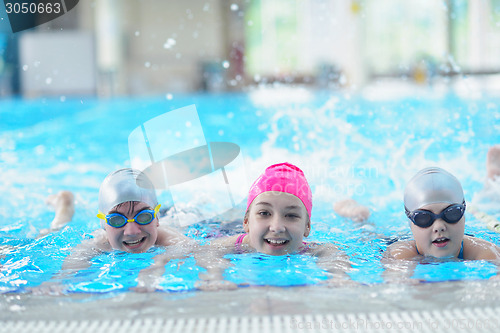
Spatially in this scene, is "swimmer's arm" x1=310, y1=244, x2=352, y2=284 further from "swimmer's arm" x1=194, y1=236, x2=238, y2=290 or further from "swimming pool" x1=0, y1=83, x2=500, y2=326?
"swimmer's arm" x1=194, y1=236, x2=238, y2=290

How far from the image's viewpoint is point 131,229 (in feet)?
11.0

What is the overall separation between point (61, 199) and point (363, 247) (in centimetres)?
267

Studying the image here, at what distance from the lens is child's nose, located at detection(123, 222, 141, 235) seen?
132 inches

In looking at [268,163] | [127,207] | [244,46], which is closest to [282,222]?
[127,207]

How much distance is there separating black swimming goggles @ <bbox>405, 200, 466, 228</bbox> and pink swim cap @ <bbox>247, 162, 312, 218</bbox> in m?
0.64

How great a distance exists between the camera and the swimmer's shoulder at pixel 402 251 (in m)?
3.26

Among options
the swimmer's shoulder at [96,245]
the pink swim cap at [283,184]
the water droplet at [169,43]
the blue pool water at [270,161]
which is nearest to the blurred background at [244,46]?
the water droplet at [169,43]

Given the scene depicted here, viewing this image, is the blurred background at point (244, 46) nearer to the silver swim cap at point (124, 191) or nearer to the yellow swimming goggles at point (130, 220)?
the silver swim cap at point (124, 191)

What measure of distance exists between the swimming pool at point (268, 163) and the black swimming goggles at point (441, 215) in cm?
22

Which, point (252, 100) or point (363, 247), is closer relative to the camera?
point (363, 247)

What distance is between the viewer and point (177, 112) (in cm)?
1189

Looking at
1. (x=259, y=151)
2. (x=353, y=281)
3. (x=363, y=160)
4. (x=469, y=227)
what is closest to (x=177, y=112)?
(x=259, y=151)

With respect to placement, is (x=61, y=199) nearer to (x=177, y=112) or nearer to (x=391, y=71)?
(x=177, y=112)

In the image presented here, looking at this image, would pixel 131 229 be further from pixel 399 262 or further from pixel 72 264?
pixel 399 262
